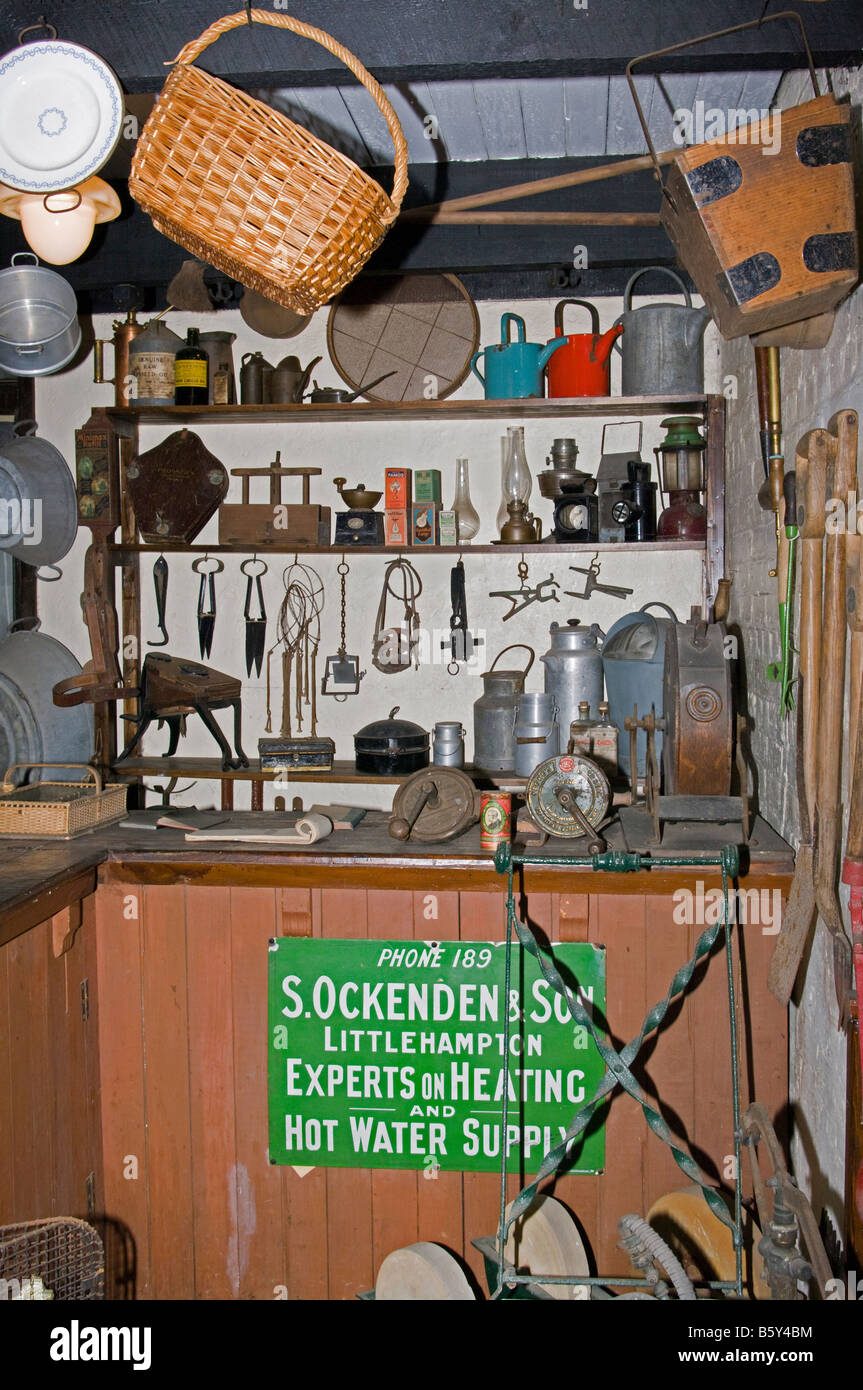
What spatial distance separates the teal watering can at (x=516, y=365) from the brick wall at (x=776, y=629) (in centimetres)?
78

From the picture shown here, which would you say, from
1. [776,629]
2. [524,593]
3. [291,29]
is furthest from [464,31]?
[524,593]

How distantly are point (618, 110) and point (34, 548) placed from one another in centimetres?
304

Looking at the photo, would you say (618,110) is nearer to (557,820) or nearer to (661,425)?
(661,425)

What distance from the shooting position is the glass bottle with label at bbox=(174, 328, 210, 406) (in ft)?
14.9

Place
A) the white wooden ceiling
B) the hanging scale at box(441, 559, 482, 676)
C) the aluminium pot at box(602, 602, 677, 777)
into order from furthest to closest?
the hanging scale at box(441, 559, 482, 676)
the aluminium pot at box(602, 602, 677, 777)
the white wooden ceiling

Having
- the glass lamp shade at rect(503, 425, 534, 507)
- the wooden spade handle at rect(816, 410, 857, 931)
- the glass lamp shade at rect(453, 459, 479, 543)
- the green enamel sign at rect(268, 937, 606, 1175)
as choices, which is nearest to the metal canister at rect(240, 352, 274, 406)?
the glass lamp shade at rect(453, 459, 479, 543)

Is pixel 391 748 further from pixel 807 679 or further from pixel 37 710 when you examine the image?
pixel 807 679

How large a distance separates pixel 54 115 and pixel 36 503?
2.66 m

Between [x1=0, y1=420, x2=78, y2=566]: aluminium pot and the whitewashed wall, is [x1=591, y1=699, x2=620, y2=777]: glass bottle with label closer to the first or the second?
the whitewashed wall


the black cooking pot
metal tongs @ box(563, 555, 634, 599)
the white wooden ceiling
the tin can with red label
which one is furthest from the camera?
metal tongs @ box(563, 555, 634, 599)

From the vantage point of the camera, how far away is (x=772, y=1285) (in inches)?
79.0

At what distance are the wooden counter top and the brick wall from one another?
358 millimetres

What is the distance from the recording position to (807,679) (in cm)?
242
